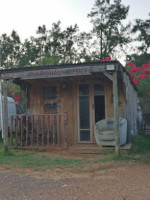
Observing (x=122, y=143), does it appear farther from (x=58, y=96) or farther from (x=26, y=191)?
(x=26, y=191)

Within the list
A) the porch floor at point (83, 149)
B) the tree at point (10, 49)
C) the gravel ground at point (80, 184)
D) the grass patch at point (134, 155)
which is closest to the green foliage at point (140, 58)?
the tree at point (10, 49)

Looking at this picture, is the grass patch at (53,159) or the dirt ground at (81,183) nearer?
the dirt ground at (81,183)

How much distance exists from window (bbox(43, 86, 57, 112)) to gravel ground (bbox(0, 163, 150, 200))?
14.3 ft

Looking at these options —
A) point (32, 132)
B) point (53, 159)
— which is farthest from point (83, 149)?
point (32, 132)

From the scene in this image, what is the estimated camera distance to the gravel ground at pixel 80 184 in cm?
399

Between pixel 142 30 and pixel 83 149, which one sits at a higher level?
pixel 142 30

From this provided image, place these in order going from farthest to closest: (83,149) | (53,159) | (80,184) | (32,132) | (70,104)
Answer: (70,104), (32,132), (83,149), (53,159), (80,184)

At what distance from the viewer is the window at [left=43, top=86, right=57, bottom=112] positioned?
1002 centimetres

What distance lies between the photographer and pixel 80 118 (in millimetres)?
9719

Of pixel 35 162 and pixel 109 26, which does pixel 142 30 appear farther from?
pixel 35 162

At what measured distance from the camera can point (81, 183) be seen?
474 cm

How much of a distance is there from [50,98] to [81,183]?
225 inches

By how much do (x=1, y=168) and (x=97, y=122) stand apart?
161 inches

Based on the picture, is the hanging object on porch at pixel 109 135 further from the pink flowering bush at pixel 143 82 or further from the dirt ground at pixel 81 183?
the pink flowering bush at pixel 143 82
